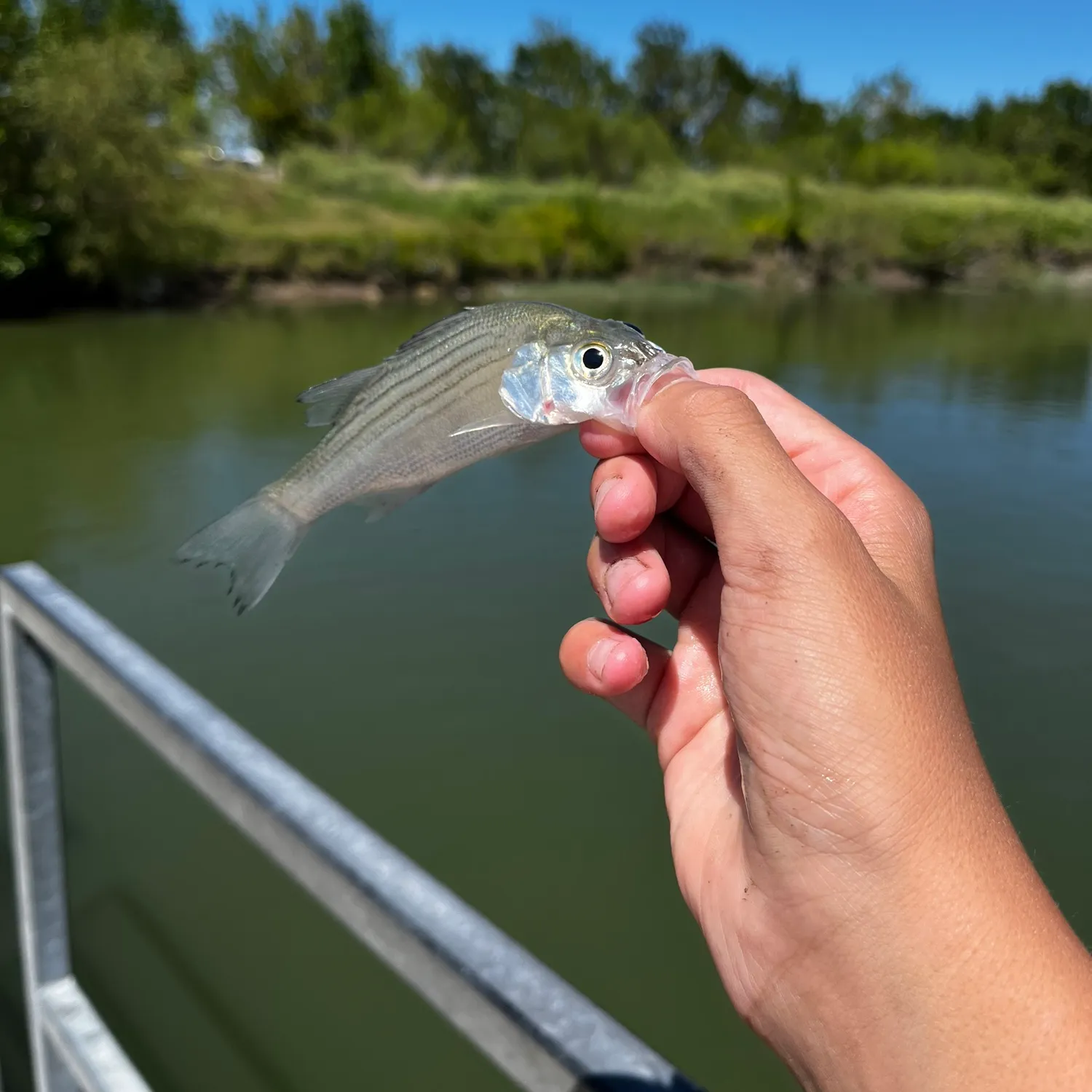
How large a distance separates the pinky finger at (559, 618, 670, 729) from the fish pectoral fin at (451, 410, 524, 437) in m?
0.40

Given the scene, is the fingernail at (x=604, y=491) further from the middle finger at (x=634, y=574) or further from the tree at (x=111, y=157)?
the tree at (x=111, y=157)

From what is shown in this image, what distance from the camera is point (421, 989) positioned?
106 centimetres

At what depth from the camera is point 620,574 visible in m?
1.73

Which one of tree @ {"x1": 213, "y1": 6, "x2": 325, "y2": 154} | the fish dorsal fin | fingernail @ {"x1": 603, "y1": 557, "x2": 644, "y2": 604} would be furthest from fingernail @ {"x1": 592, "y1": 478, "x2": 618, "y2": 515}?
tree @ {"x1": 213, "y1": 6, "x2": 325, "y2": 154}

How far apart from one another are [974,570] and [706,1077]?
553 cm

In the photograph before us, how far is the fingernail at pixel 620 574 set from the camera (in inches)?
67.7

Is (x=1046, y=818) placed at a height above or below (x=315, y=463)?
below

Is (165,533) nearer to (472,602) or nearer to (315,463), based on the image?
(472,602)

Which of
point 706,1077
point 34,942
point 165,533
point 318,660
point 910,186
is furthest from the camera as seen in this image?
point 910,186

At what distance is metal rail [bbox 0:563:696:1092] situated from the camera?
93cm

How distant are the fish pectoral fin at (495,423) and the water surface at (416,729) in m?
2.85

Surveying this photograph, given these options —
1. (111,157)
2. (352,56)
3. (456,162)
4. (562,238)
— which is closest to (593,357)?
(111,157)

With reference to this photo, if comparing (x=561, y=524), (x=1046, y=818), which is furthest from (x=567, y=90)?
(x=1046, y=818)

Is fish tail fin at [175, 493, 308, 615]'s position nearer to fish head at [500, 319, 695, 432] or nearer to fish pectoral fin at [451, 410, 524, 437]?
fish pectoral fin at [451, 410, 524, 437]
